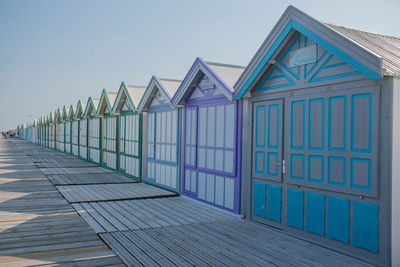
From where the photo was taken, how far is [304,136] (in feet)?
19.9

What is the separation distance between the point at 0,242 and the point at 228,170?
438 centimetres

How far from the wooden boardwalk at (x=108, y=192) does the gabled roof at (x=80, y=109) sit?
1118 centimetres

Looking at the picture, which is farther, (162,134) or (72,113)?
(72,113)

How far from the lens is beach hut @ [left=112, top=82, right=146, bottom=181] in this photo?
13109 millimetres

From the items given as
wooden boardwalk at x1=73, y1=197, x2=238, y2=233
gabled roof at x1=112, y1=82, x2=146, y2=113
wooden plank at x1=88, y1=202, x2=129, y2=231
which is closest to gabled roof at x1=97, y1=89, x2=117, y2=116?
gabled roof at x1=112, y1=82, x2=146, y2=113

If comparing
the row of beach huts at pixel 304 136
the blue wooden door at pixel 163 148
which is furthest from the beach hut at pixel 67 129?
the row of beach huts at pixel 304 136

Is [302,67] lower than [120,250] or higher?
higher

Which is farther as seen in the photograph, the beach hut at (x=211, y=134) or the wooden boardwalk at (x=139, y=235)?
the beach hut at (x=211, y=134)

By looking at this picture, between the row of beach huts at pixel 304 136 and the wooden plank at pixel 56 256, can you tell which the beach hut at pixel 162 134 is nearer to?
the row of beach huts at pixel 304 136

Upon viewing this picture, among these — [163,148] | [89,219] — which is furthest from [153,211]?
[163,148]

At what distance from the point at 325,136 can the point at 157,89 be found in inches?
278

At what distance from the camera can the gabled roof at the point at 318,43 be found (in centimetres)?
482

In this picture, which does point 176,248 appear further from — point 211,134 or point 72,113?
point 72,113

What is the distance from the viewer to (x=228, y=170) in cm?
800
